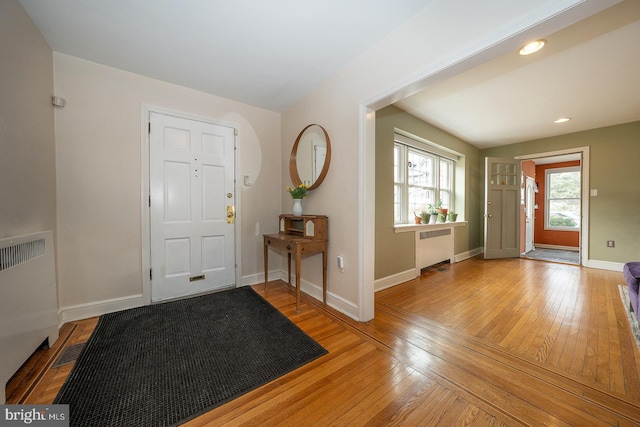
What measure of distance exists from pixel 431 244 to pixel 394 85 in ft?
8.93

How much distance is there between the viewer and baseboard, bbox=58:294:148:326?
2047mm

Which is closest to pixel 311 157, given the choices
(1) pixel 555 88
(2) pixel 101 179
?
(2) pixel 101 179

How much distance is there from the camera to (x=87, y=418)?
1091 millimetres

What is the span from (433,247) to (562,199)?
201 inches

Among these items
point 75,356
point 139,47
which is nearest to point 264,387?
point 75,356

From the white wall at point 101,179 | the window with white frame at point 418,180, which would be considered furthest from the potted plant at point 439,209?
the white wall at point 101,179

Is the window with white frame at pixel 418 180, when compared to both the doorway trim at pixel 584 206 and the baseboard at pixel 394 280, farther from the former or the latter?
the doorway trim at pixel 584 206

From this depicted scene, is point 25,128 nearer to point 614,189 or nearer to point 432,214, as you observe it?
point 432,214

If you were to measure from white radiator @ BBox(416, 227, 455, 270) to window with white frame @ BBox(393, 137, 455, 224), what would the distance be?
14.7 inches

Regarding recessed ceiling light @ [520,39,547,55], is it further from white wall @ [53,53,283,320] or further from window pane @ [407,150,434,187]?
white wall @ [53,53,283,320]

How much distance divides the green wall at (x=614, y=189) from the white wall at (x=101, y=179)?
641cm

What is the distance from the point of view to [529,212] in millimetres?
5609

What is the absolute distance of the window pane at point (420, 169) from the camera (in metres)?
3.68
